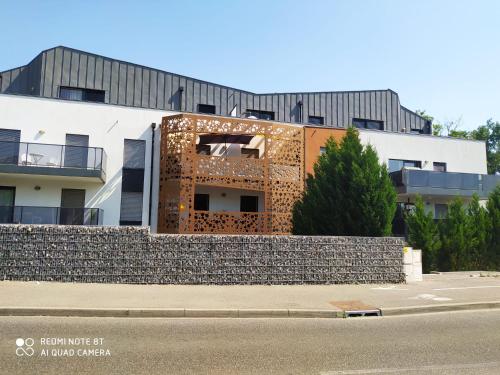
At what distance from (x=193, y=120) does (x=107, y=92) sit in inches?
394

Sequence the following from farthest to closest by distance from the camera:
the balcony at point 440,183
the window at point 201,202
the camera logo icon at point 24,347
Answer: the balcony at point 440,183, the window at point 201,202, the camera logo icon at point 24,347

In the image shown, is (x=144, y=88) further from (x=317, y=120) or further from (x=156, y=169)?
(x=317, y=120)

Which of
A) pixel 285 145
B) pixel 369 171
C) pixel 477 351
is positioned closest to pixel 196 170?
pixel 285 145

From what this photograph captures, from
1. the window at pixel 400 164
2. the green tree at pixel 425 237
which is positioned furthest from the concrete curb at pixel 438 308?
the window at pixel 400 164

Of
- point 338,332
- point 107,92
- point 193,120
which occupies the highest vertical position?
point 107,92

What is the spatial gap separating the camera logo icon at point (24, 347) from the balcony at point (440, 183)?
2135 cm

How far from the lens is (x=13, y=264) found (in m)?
10.7

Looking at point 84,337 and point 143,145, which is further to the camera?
point 143,145

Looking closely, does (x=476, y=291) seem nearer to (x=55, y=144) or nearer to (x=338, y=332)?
(x=338, y=332)

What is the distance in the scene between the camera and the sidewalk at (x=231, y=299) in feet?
27.0

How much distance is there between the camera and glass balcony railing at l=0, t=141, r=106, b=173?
1880 centimetres

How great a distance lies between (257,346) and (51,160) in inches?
647

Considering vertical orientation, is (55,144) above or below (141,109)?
below

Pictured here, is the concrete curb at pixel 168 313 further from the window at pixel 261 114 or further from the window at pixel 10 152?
the window at pixel 261 114
